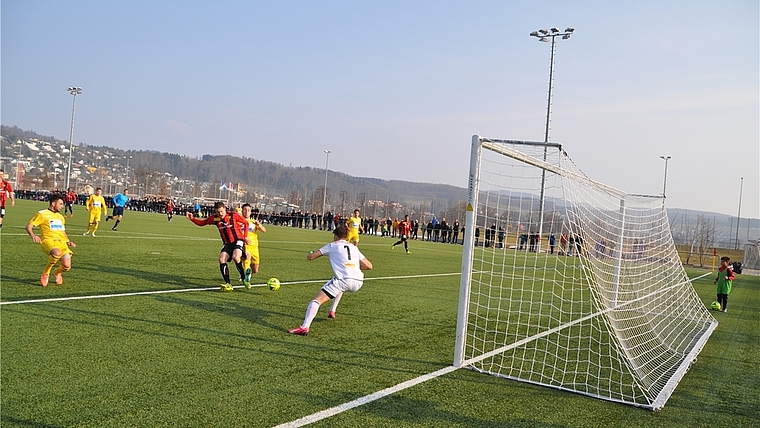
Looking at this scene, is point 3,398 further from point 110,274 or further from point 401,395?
point 110,274

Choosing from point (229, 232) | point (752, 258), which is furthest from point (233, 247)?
point (752, 258)

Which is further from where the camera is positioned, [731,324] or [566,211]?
[731,324]

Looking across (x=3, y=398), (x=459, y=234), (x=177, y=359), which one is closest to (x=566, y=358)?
(x=177, y=359)

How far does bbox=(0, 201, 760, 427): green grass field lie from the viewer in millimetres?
4961

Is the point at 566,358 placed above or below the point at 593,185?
below

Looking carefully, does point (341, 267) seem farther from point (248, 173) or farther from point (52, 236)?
point (248, 173)

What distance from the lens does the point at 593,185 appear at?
10.1m

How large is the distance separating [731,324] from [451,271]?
30.4 feet

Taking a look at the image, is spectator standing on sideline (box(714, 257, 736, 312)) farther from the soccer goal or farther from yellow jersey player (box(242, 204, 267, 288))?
yellow jersey player (box(242, 204, 267, 288))

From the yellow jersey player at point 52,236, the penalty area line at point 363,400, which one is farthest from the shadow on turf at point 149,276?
the penalty area line at point 363,400

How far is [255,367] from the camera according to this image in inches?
249

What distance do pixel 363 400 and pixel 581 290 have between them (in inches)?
218

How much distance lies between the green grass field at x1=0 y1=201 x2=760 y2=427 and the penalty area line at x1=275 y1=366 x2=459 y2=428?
0.25 feet

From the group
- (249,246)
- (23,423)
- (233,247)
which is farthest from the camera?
(249,246)
